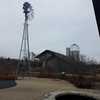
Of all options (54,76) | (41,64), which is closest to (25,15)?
(54,76)

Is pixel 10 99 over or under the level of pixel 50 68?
under

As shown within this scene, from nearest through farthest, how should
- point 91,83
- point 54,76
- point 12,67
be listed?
point 91,83
point 54,76
point 12,67

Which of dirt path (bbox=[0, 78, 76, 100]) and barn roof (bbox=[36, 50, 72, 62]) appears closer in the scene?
dirt path (bbox=[0, 78, 76, 100])

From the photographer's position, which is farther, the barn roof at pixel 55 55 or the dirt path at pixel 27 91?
the barn roof at pixel 55 55

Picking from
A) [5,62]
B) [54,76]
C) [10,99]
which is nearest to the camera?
[10,99]

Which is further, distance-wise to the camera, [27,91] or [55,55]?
[55,55]

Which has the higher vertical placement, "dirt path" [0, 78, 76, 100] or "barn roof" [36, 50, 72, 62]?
"barn roof" [36, 50, 72, 62]

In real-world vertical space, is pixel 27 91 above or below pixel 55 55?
below

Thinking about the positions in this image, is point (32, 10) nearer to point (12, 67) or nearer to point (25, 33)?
point (25, 33)

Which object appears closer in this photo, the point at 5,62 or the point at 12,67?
the point at 12,67

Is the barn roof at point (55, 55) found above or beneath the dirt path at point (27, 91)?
above

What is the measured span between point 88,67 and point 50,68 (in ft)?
23.1

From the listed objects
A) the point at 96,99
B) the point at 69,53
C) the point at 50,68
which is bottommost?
the point at 96,99

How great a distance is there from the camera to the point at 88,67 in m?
44.8
